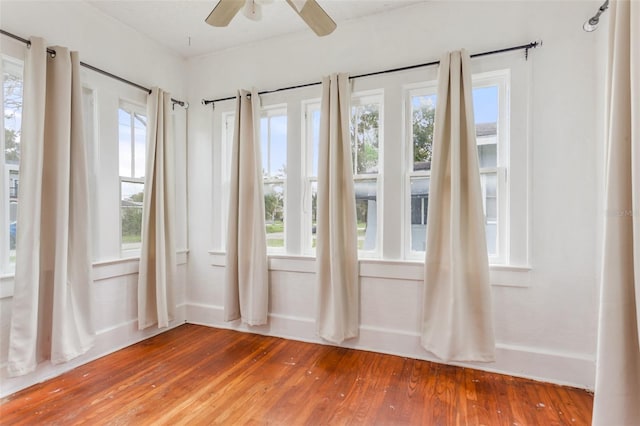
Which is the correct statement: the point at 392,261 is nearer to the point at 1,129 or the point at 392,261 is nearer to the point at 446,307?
the point at 446,307

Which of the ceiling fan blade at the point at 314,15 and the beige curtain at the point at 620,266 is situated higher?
the ceiling fan blade at the point at 314,15

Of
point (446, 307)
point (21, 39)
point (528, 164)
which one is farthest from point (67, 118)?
point (528, 164)

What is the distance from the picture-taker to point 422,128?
269 centimetres

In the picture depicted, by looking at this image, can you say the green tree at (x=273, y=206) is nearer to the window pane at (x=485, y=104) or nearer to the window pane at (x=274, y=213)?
the window pane at (x=274, y=213)

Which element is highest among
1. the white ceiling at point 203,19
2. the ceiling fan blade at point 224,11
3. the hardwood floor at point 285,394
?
the white ceiling at point 203,19

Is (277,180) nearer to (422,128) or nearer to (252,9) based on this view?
(422,128)

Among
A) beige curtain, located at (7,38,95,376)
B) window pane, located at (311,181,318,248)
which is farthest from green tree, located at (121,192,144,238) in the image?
window pane, located at (311,181,318,248)

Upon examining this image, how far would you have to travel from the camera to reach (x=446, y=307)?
237cm

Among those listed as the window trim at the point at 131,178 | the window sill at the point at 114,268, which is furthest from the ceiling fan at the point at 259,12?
the window sill at the point at 114,268

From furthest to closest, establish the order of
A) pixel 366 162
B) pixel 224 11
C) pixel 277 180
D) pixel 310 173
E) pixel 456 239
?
1. pixel 277 180
2. pixel 310 173
3. pixel 366 162
4. pixel 456 239
5. pixel 224 11

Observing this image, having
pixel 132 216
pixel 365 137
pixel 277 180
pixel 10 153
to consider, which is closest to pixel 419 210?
pixel 365 137

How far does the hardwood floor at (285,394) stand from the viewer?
1819mm

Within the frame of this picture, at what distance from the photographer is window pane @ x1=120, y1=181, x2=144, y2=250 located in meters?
2.88

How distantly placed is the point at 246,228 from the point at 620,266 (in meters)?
2.67
